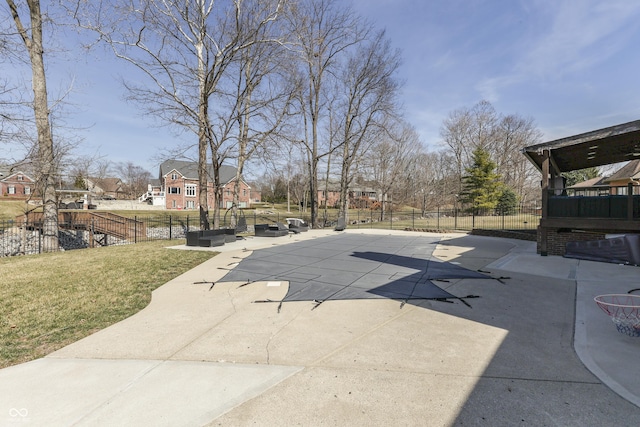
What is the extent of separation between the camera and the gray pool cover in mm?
5777

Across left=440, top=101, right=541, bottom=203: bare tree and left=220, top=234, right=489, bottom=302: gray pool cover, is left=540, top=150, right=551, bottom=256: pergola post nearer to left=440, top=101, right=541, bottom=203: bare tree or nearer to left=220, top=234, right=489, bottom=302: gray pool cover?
left=220, top=234, right=489, bottom=302: gray pool cover

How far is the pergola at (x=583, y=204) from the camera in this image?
8.80 meters

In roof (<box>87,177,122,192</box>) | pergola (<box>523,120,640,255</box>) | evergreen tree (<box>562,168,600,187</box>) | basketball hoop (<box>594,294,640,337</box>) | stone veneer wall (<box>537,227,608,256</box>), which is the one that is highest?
roof (<box>87,177,122,192</box>)

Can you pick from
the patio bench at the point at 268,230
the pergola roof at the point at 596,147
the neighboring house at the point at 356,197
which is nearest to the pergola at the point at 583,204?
the pergola roof at the point at 596,147

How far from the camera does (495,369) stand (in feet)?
9.99

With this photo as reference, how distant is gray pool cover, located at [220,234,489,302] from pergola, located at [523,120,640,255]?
4.00 metres

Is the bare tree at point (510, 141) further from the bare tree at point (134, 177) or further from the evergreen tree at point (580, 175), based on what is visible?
the bare tree at point (134, 177)

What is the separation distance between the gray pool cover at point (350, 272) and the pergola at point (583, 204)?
400 centimetres

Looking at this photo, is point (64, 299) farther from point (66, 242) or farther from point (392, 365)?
point (66, 242)

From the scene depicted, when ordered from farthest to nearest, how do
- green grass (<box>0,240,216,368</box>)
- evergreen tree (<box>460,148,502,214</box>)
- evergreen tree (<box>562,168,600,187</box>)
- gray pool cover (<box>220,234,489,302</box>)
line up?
1. evergreen tree (<box>562,168,600,187</box>)
2. evergreen tree (<box>460,148,502,214</box>)
3. gray pool cover (<box>220,234,489,302</box>)
4. green grass (<box>0,240,216,368</box>)

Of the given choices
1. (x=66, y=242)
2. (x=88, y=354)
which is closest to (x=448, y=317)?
(x=88, y=354)

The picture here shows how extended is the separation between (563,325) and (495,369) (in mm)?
2006

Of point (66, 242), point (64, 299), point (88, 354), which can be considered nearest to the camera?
point (88, 354)

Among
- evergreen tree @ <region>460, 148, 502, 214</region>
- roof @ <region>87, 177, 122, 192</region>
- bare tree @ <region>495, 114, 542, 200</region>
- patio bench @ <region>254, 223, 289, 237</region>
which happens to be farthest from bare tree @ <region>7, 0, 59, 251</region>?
roof @ <region>87, 177, 122, 192</region>
